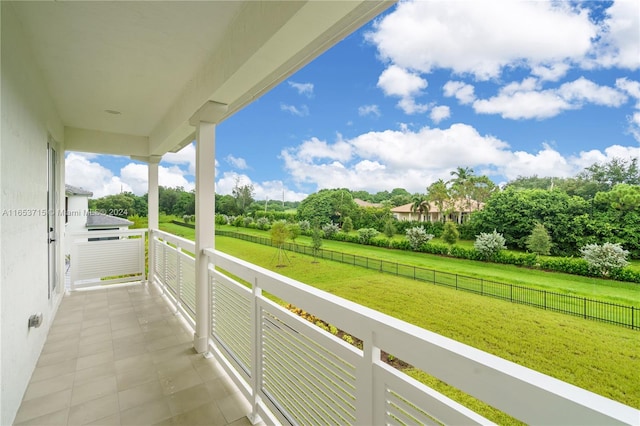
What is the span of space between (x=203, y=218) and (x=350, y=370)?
2.15m

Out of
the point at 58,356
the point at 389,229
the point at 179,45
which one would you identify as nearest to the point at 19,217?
the point at 58,356

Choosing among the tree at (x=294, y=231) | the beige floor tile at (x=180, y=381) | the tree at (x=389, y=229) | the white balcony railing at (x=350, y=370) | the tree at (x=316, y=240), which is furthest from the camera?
the beige floor tile at (x=180, y=381)

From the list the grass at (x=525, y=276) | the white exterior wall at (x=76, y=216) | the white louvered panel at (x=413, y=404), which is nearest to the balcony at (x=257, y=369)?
the white louvered panel at (x=413, y=404)

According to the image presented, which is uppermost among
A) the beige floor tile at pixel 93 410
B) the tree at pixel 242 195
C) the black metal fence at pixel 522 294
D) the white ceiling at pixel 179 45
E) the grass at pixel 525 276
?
the white ceiling at pixel 179 45

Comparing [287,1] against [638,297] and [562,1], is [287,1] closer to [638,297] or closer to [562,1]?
[562,1]

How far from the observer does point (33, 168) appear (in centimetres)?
245

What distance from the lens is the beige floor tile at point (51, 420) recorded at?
1926 mm

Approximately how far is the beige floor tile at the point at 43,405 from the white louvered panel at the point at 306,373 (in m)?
1.58

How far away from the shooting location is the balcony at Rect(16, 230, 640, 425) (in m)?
0.78

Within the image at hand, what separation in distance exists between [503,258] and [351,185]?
0.80 m

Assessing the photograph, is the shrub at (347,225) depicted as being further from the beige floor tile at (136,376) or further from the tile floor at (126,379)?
the beige floor tile at (136,376)

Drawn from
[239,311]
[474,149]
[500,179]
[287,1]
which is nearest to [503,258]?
[500,179]

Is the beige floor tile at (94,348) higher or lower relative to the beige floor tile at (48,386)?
higher

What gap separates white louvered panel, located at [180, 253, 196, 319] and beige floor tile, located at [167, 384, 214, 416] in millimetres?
1096
